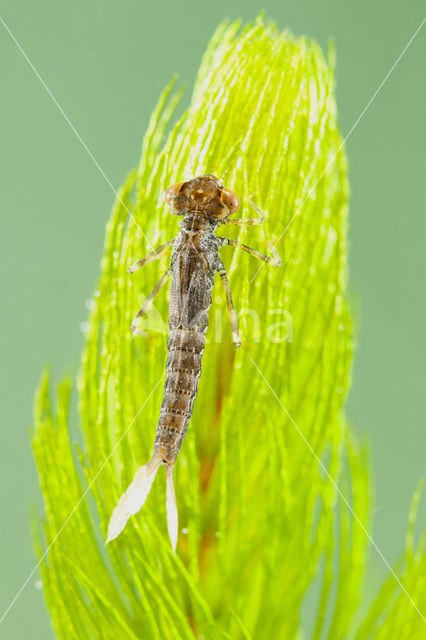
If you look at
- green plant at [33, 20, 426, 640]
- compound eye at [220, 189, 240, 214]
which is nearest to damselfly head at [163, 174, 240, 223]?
compound eye at [220, 189, 240, 214]

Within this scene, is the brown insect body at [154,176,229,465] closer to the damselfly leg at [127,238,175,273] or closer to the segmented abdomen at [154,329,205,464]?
the segmented abdomen at [154,329,205,464]

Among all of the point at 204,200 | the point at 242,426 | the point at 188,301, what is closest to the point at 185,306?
the point at 188,301

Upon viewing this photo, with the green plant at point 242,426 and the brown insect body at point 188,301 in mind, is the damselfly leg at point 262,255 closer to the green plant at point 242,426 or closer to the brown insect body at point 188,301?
the green plant at point 242,426

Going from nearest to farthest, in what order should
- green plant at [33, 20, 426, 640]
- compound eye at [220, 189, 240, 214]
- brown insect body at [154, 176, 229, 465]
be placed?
green plant at [33, 20, 426, 640] → brown insect body at [154, 176, 229, 465] → compound eye at [220, 189, 240, 214]

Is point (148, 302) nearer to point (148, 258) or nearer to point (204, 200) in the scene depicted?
point (148, 258)

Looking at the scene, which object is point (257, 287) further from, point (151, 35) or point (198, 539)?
point (151, 35)

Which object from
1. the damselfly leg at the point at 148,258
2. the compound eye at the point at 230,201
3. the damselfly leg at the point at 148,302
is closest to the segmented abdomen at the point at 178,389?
the damselfly leg at the point at 148,302

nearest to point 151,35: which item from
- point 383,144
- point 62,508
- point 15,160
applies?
point 15,160
